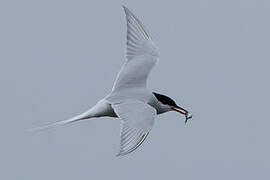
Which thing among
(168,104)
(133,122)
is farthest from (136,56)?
(133,122)

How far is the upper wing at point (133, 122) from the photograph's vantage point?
23.1 ft

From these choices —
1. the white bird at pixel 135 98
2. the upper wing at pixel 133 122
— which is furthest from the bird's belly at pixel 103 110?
the upper wing at pixel 133 122

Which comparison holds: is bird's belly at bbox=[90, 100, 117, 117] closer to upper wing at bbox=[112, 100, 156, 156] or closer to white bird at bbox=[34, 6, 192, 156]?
white bird at bbox=[34, 6, 192, 156]

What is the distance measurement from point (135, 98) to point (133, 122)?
1.02m

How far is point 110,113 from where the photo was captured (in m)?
8.64

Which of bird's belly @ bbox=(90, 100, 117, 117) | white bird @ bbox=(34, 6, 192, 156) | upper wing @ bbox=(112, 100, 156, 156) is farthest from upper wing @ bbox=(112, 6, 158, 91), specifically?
upper wing @ bbox=(112, 100, 156, 156)

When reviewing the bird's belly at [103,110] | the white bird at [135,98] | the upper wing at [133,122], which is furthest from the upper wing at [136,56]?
the upper wing at [133,122]

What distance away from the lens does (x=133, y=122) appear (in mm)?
7504

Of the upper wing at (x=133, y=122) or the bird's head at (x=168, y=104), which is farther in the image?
the bird's head at (x=168, y=104)

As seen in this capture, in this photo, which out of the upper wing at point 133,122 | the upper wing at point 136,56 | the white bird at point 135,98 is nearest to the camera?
the upper wing at point 133,122

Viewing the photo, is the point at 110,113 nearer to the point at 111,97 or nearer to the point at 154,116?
the point at 111,97

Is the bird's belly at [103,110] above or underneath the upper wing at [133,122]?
underneath

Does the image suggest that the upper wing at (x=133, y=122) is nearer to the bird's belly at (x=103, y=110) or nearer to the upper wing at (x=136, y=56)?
the bird's belly at (x=103, y=110)

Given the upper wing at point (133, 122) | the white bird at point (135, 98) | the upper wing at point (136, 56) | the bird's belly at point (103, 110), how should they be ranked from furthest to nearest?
the upper wing at point (136, 56) < the bird's belly at point (103, 110) < the white bird at point (135, 98) < the upper wing at point (133, 122)
